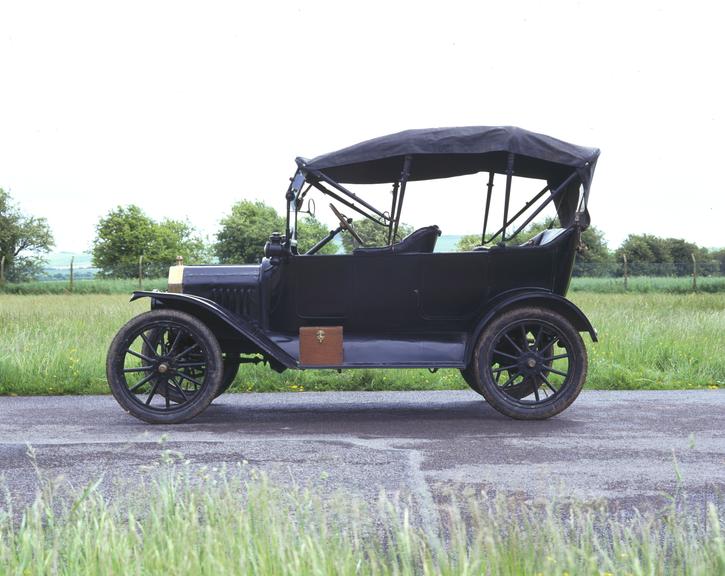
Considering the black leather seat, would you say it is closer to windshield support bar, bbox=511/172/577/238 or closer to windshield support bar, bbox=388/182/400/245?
windshield support bar, bbox=388/182/400/245

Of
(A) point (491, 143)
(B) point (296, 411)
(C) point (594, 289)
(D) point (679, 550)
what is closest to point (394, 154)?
(A) point (491, 143)

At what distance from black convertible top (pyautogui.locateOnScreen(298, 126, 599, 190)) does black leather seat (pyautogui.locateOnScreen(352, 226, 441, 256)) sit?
0.63m

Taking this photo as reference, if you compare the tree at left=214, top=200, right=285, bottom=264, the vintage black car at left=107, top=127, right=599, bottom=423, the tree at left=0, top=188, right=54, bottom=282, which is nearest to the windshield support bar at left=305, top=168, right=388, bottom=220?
the vintage black car at left=107, top=127, right=599, bottom=423

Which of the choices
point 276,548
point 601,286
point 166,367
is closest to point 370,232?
point 166,367

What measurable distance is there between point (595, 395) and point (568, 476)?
3823mm

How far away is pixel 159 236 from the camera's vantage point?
261 feet

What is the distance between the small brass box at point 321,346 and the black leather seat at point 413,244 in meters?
0.67

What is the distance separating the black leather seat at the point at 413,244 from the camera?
7242 millimetres

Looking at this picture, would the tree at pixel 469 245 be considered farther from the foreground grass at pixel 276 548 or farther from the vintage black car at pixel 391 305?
the foreground grass at pixel 276 548

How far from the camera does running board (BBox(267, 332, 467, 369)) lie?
718 cm

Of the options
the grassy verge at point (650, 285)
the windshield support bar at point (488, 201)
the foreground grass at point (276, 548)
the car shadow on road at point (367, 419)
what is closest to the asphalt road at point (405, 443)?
the car shadow on road at point (367, 419)

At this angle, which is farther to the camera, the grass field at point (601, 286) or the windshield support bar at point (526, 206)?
the grass field at point (601, 286)

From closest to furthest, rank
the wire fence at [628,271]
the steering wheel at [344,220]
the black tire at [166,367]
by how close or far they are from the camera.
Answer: the black tire at [166,367]
the steering wheel at [344,220]
the wire fence at [628,271]

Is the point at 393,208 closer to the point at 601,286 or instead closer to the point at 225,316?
the point at 225,316
